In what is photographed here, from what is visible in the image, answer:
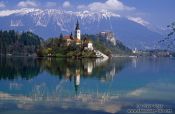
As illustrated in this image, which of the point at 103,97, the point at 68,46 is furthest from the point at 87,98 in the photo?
the point at 68,46

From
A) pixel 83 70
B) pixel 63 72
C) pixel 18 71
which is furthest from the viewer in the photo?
pixel 83 70

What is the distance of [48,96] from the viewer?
98.4 feet

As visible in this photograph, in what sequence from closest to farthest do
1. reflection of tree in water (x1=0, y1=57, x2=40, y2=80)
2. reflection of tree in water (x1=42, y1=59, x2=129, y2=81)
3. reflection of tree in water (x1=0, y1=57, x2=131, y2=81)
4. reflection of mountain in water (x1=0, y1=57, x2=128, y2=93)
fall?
1. reflection of mountain in water (x1=0, y1=57, x2=128, y2=93)
2. reflection of tree in water (x1=0, y1=57, x2=40, y2=80)
3. reflection of tree in water (x1=0, y1=57, x2=131, y2=81)
4. reflection of tree in water (x1=42, y1=59, x2=129, y2=81)

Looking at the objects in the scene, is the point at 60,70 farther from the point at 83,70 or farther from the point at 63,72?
the point at 63,72

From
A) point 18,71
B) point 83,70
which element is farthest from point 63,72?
point 18,71

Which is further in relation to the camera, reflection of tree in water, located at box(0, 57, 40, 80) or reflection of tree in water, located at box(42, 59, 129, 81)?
reflection of tree in water, located at box(42, 59, 129, 81)

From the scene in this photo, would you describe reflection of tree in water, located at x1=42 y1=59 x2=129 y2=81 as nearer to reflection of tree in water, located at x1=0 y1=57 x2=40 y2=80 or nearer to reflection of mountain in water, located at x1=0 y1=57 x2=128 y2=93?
reflection of mountain in water, located at x1=0 y1=57 x2=128 y2=93

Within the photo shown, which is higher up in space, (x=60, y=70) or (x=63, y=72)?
(x=63, y=72)

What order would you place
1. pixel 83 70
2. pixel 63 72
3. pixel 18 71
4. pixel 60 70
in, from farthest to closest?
1. pixel 83 70
2. pixel 60 70
3. pixel 18 71
4. pixel 63 72

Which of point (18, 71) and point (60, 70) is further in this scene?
point (60, 70)

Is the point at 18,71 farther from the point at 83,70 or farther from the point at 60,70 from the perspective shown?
the point at 83,70

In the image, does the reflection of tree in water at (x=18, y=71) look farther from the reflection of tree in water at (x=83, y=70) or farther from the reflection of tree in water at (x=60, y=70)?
the reflection of tree in water at (x=83, y=70)

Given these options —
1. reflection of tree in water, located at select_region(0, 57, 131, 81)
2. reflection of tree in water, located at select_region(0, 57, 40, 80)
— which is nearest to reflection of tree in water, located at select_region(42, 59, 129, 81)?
reflection of tree in water, located at select_region(0, 57, 131, 81)

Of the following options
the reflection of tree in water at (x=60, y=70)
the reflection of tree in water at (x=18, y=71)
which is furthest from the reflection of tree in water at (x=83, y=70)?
the reflection of tree in water at (x=18, y=71)
